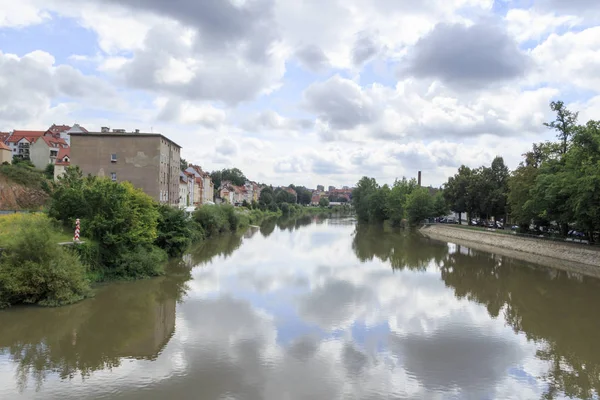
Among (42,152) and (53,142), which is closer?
(42,152)

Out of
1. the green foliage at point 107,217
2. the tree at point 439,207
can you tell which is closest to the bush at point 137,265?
the green foliage at point 107,217

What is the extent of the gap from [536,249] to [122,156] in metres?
36.2

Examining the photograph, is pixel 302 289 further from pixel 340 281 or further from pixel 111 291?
pixel 111 291

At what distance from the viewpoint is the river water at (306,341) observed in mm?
10242

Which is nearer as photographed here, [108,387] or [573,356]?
[108,387]

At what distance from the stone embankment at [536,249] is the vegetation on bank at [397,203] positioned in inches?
495

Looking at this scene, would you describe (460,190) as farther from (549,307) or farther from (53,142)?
(53,142)

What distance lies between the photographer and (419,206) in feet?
225

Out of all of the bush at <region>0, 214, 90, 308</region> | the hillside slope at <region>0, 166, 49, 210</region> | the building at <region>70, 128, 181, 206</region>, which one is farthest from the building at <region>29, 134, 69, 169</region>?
the bush at <region>0, 214, 90, 308</region>

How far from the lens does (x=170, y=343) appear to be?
511 inches

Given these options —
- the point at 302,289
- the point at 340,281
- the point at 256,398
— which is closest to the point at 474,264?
the point at 340,281

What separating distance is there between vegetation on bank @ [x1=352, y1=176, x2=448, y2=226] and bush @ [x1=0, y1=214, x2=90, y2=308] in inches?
2276

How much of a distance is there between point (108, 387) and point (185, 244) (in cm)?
1866

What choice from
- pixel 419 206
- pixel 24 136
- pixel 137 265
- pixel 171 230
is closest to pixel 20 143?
pixel 24 136
